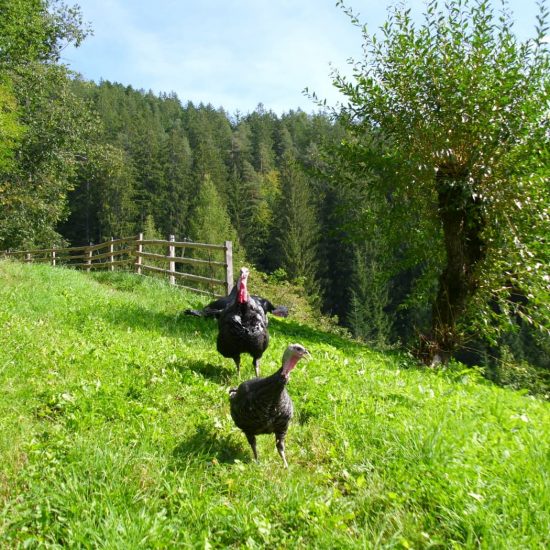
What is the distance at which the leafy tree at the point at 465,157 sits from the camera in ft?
29.4

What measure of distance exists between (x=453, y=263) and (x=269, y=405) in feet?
24.1

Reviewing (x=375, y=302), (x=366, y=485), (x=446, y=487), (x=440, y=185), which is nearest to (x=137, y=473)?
(x=366, y=485)

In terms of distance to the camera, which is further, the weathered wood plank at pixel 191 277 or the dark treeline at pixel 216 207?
the dark treeline at pixel 216 207

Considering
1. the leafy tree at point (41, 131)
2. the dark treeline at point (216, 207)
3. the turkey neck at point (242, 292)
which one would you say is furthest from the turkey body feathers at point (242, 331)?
the dark treeline at point (216, 207)

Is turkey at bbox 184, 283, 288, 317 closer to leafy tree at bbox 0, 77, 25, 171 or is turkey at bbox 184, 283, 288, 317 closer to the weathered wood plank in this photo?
the weathered wood plank

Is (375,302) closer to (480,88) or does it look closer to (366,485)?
(480,88)

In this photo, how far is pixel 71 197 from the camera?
68.2 m

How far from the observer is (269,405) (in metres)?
4.00

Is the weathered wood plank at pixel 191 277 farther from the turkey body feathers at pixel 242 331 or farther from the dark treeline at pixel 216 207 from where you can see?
the dark treeline at pixel 216 207

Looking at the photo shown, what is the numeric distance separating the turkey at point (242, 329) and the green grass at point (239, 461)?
0.41 meters

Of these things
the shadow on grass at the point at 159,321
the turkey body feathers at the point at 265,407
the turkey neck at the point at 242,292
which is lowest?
the shadow on grass at the point at 159,321

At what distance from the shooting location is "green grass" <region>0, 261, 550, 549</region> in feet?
9.95

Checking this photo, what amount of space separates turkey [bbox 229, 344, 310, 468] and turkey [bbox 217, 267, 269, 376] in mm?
2073

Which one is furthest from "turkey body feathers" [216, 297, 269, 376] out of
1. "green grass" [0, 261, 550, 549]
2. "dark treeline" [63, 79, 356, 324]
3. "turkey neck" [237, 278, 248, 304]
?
"dark treeline" [63, 79, 356, 324]
